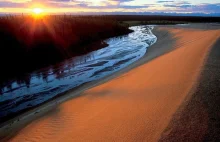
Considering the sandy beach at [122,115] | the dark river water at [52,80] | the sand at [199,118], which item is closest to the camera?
the sand at [199,118]

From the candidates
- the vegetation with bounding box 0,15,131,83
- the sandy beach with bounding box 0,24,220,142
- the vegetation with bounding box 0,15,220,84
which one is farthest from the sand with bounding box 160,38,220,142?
the vegetation with bounding box 0,15,131,83

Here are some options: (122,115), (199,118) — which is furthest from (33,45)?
(199,118)

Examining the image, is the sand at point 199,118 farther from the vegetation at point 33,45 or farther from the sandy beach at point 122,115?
the vegetation at point 33,45

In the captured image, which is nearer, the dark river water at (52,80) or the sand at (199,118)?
the sand at (199,118)

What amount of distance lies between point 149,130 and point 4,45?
14.5 m

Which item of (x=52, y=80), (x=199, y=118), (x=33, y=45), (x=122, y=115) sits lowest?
(x=52, y=80)

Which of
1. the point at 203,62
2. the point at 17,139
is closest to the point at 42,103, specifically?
the point at 17,139

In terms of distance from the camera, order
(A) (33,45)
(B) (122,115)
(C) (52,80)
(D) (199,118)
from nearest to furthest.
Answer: (D) (199,118), (B) (122,115), (C) (52,80), (A) (33,45)

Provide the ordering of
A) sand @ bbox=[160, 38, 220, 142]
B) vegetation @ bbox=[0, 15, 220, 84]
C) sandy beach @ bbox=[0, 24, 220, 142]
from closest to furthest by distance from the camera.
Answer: sand @ bbox=[160, 38, 220, 142]
sandy beach @ bbox=[0, 24, 220, 142]
vegetation @ bbox=[0, 15, 220, 84]

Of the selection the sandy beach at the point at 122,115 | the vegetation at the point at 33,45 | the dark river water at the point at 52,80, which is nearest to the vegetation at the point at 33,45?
the vegetation at the point at 33,45

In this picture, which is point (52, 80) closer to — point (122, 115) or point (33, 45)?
point (122, 115)

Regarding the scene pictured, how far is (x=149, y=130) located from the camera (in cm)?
545

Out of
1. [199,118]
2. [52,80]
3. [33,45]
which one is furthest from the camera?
[33,45]

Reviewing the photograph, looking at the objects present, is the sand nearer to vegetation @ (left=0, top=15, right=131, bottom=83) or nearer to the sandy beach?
the sandy beach
